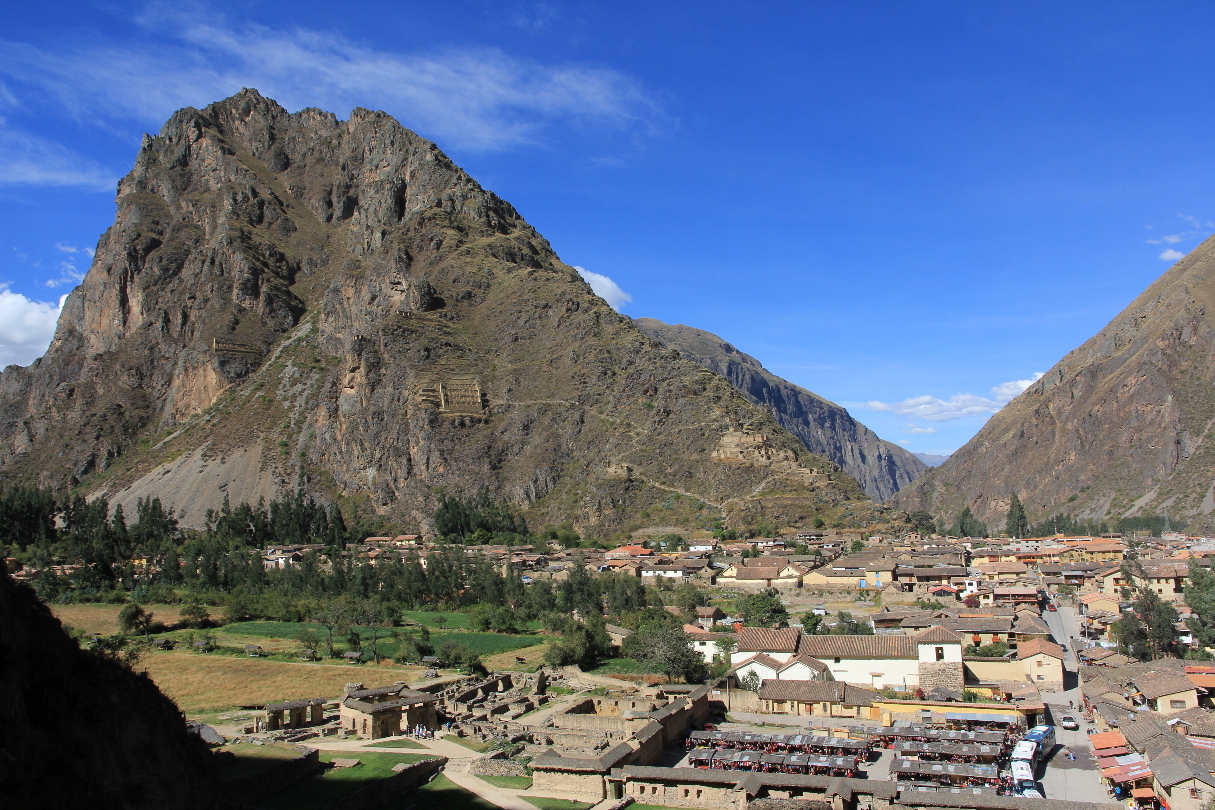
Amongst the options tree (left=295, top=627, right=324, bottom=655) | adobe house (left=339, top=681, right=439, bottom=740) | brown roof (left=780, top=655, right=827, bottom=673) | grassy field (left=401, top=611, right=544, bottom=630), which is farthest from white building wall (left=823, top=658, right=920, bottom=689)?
tree (left=295, top=627, right=324, bottom=655)

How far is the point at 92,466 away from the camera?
167375 mm

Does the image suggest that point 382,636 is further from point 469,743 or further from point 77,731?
point 77,731

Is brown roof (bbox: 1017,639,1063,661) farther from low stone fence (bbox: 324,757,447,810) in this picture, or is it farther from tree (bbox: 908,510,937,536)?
tree (bbox: 908,510,937,536)

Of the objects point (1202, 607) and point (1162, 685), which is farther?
point (1202, 607)

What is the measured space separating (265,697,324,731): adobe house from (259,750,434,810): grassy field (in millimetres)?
5797

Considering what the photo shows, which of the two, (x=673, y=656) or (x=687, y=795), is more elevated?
(x=673, y=656)

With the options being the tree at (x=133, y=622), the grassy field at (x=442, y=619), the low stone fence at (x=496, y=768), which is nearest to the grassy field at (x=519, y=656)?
the grassy field at (x=442, y=619)

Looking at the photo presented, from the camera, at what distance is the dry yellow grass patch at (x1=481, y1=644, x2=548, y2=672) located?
56.7 meters

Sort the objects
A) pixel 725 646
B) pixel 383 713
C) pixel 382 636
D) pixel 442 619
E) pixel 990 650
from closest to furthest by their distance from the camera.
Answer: pixel 383 713
pixel 990 650
pixel 725 646
pixel 382 636
pixel 442 619

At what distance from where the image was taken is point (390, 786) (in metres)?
32.3

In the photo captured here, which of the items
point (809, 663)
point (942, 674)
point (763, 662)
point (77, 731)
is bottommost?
point (942, 674)

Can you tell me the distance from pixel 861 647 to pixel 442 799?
2532 cm

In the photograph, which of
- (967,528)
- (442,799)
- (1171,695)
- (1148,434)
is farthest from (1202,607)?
(1148,434)

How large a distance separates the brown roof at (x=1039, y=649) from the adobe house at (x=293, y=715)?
35.8m
